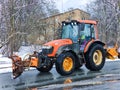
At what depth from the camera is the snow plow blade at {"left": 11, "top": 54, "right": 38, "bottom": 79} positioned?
604 inches

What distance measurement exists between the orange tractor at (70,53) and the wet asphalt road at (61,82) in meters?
0.47

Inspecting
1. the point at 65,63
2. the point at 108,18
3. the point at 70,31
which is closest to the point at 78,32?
the point at 70,31

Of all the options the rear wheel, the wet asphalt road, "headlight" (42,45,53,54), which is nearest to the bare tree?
the rear wheel

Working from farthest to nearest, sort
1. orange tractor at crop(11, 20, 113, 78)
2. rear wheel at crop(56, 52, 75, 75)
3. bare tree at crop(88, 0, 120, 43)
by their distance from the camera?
bare tree at crop(88, 0, 120, 43), rear wheel at crop(56, 52, 75, 75), orange tractor at crop(11, 20, 113, 78)

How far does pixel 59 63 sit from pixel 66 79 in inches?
58.6

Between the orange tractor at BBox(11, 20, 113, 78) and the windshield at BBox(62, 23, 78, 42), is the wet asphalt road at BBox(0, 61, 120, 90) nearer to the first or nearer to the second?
the orange tractor at BBox(11, 20, 113, 78)

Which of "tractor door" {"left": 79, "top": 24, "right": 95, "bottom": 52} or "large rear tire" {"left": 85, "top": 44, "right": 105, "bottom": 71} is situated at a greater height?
"tractor door" {"left": 79, "top": 24, "right": 95, "bottom": 52}

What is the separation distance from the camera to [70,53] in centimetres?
1666

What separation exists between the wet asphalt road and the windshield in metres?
1.65

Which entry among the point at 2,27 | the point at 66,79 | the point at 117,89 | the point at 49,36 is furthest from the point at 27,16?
the point at 117,89

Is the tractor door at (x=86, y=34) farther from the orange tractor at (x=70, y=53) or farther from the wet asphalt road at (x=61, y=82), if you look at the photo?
the wet asphalt road at (x=61, y=82)

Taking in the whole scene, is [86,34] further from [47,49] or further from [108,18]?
[108,18]

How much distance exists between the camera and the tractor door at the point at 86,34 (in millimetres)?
17281

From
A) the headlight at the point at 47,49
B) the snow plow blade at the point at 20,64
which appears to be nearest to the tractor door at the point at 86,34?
the headlight at the point at 47,49
